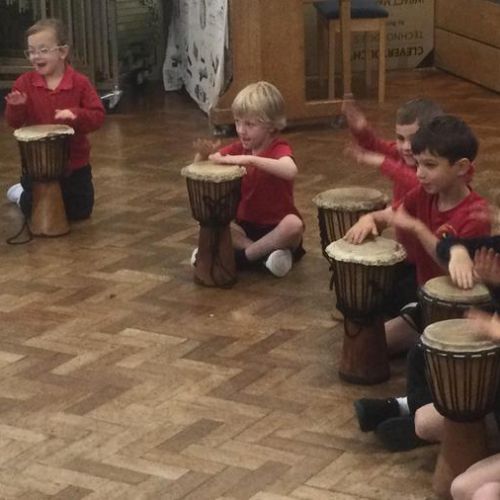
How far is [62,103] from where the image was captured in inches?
201

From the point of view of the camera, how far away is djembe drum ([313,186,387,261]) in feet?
12.9

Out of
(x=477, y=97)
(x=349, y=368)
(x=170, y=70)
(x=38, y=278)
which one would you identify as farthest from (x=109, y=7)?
(x=349, y=368)

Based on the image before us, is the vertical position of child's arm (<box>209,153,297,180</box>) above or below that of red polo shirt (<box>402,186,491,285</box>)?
below

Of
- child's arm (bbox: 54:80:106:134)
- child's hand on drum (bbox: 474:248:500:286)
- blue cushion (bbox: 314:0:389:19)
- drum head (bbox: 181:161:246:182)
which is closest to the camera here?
child's hand on drum (bbox: 474:248:500:286)

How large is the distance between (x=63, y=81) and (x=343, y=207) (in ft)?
5.39

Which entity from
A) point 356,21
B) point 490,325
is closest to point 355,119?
point 490,325

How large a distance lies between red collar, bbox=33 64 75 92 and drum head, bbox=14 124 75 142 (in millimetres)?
195

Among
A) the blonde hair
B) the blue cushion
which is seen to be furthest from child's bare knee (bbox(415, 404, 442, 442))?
the blue cushion

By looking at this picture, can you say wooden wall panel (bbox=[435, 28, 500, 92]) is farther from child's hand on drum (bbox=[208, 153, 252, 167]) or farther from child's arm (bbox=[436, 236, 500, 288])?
child's arm (bbox=[436, 236, 500, 288])

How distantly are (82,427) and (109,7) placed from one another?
436 centimetres

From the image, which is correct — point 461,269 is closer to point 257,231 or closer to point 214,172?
point 214,172

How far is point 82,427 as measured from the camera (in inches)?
130

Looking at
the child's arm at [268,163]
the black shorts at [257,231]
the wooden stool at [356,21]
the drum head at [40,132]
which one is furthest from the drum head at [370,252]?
the wooden stool at [356,21]

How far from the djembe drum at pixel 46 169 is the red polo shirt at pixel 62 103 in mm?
118
